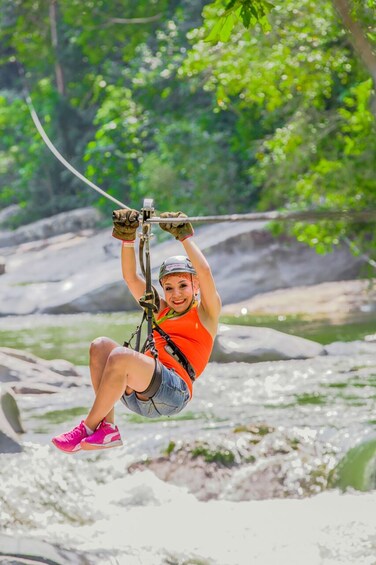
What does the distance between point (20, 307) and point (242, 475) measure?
39.5 feet

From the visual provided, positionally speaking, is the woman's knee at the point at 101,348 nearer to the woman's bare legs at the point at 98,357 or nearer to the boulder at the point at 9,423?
the woman's bare legs at the point at 98,357

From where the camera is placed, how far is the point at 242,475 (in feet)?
34.0

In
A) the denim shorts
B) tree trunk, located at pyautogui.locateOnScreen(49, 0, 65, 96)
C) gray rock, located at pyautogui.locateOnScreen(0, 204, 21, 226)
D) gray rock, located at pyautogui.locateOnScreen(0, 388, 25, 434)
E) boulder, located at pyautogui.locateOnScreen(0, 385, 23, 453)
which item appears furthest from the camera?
gray rock, located at pyautogui.locateOnScreen(0, 204, 21, 226)

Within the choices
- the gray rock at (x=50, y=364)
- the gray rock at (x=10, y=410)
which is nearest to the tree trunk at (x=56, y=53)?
the gray rock at (x=50, y=364)

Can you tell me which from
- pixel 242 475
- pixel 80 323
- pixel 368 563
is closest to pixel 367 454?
pixel 242 475

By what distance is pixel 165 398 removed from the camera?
5.49 meters

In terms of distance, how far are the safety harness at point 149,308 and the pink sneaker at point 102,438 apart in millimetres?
400

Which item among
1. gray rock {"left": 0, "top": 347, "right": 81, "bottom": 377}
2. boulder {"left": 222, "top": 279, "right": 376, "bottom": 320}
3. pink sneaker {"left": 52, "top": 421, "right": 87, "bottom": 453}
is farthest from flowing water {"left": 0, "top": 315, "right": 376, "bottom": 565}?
boulder {"left": 222, "top": 279, "right": 376, "bottom": 320}

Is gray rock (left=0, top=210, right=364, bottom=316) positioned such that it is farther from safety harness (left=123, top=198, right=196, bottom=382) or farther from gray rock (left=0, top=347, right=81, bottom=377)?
safety harness (left=123, top=198, right=196, bottom=382)

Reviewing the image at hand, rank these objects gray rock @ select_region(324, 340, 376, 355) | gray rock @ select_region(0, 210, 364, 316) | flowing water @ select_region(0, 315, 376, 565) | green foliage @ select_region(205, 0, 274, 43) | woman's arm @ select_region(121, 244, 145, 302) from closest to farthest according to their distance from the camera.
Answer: green foliage @ select_region(205, 0, 274, 43), woman's arm @ select_region(121, 244, 145, 302), flowing water @ select_region(0, 315, 376, 565), gray rock @ select_region(324, 340, 376, 355), gray rock @ select_region(0, 210, 364, 316)

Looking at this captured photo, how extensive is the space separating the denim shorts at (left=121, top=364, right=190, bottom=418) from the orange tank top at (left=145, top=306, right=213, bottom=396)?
106 millimetres

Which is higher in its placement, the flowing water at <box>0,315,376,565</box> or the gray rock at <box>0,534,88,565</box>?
the gray rock at <box>0,534,88,565</box>

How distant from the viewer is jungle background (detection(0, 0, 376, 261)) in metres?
14.9

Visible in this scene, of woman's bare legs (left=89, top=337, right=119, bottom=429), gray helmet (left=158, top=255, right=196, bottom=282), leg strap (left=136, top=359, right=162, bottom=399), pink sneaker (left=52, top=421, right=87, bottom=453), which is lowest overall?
pink sneaker (left=52, top=421, right=87, bottom=453)
